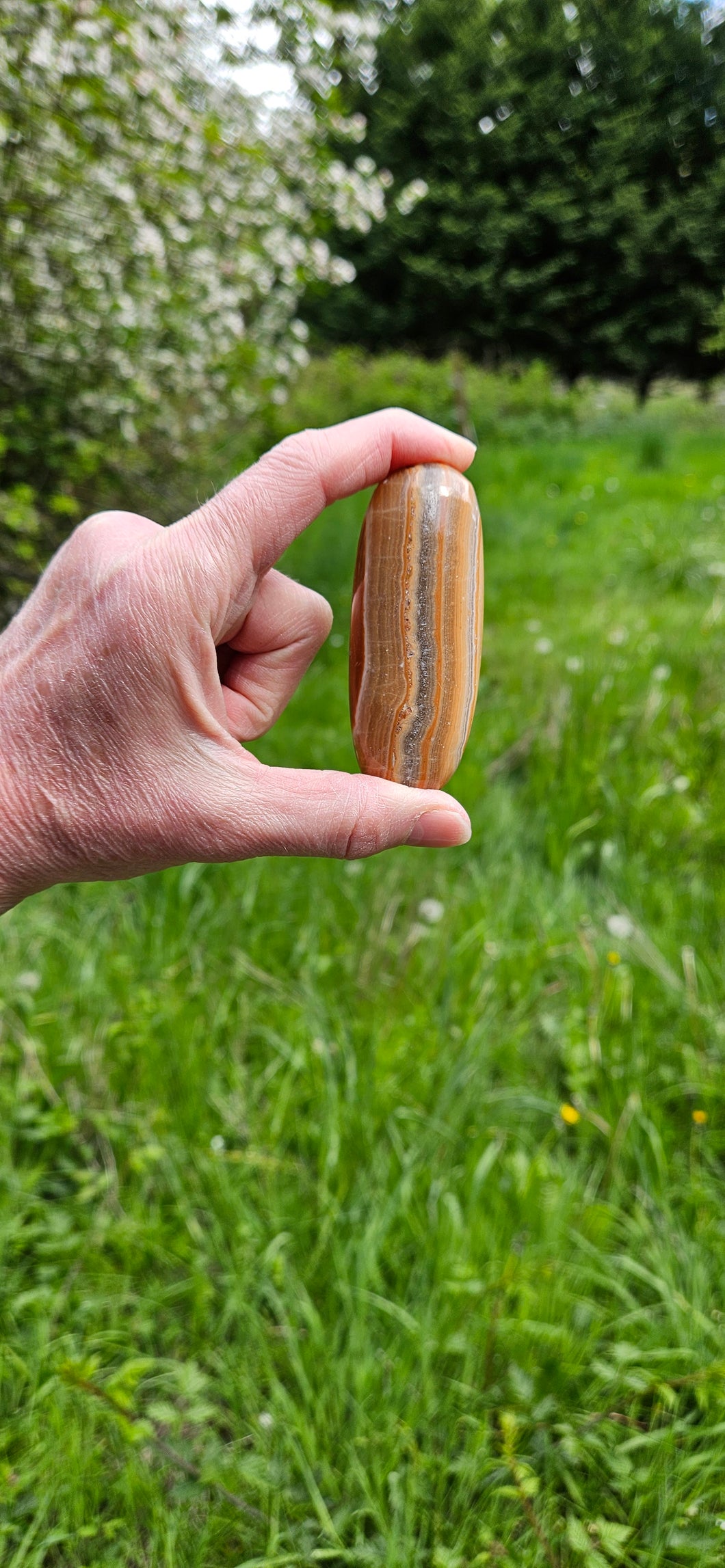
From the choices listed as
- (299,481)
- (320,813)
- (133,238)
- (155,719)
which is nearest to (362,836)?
(320,813)

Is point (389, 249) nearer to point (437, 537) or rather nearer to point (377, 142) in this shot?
point (377, 142)

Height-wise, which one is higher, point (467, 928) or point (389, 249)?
point (389, 249)

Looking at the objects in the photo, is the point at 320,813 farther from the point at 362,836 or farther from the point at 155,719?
the point at 155,719

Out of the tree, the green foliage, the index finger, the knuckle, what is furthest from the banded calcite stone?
the green foliage

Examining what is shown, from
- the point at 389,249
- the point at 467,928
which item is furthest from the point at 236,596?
the point at 389,249

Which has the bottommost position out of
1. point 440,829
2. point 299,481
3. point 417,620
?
point 440,829

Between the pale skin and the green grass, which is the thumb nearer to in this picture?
the pale skin
